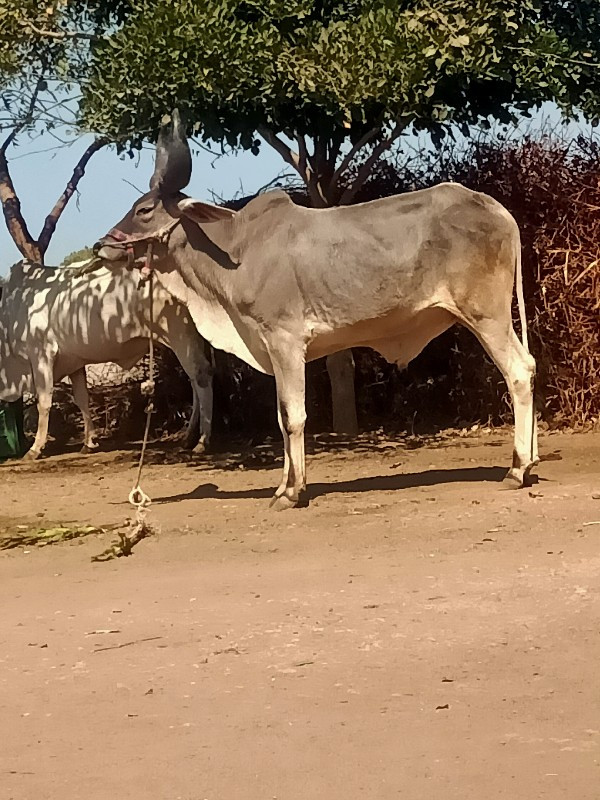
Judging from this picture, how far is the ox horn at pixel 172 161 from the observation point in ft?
26.0

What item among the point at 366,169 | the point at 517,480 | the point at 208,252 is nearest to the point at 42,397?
the point at 366,169

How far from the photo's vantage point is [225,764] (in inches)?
123

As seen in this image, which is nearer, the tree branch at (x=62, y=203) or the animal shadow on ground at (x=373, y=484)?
the animal shadow on ground at (x=373, y=484)

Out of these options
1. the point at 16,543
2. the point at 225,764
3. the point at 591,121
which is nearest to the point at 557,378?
the point at 591,121

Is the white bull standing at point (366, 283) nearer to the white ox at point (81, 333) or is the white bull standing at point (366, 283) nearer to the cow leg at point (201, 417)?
the cow leg at point (201, 417)

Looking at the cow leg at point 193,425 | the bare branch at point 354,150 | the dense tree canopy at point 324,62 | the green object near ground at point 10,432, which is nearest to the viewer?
the dense tree canopy at point 324,62

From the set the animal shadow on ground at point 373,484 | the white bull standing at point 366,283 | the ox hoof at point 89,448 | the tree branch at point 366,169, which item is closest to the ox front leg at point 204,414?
the ox hoof at point 89,448

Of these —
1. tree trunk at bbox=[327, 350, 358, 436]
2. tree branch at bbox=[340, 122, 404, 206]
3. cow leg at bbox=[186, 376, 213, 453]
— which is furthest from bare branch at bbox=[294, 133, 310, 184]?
cow leg at bbox=[186, 376, 213, 453]

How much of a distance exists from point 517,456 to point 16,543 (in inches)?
115

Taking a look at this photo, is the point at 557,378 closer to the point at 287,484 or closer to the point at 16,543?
the point at 287,484

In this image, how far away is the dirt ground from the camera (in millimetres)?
3057

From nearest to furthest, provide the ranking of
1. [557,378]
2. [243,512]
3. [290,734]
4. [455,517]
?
[290,734] < [455,517] < [243,512] < [557,378]

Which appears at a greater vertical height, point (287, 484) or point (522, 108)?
point (522, 108)

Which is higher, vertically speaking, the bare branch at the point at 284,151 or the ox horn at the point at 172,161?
the bare branch at the point at 284,151
